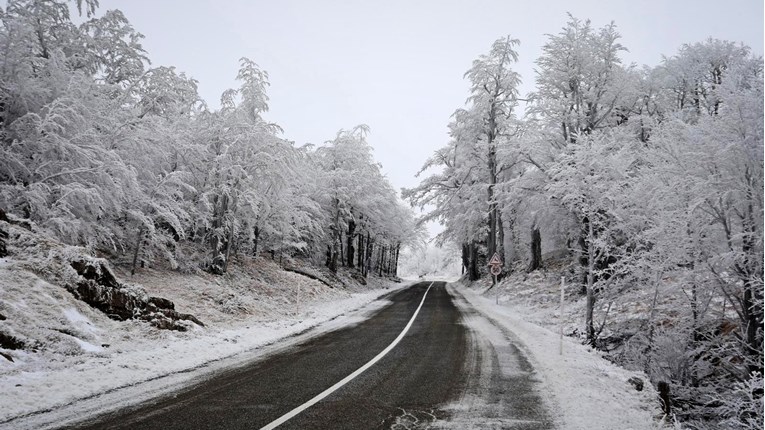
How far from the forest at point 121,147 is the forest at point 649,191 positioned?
12874 millimetres

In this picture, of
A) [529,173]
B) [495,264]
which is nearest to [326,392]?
[529,173]

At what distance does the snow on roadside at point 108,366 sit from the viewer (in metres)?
5.23

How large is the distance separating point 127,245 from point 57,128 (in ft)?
18.5

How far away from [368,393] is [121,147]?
1292 centimetres

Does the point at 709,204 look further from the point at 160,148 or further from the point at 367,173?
the point at 367,173

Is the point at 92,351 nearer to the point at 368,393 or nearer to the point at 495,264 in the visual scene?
the point at 368,393

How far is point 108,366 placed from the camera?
23.1 feet

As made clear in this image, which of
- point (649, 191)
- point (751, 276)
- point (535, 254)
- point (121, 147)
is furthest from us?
point (535, 254)

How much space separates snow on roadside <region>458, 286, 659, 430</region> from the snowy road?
1.14ft

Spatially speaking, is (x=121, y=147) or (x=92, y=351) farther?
(x=121, y=147)

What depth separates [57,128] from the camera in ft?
38.8

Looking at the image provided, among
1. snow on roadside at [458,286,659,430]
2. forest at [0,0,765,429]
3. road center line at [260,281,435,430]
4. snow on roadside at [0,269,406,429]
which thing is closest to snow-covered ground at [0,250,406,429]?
snow on roadside at [0,269,406,429]

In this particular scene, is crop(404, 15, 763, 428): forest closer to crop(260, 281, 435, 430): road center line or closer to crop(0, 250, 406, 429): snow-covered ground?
crop(260, 281, 435, 430): road center line

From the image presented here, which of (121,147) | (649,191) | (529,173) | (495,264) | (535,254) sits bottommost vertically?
(495,264)
